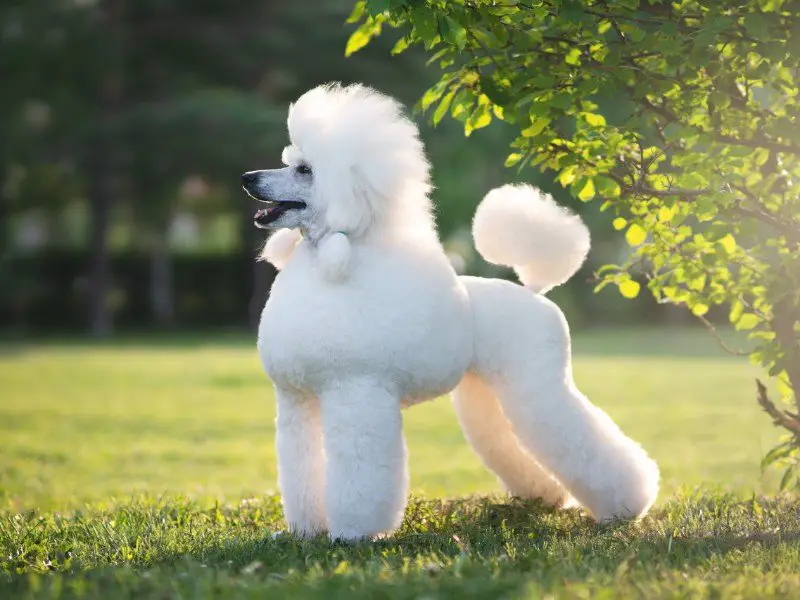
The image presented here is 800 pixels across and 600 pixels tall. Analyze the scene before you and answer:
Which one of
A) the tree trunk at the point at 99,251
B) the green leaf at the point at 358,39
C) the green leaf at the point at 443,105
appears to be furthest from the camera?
the tree trunk at the point at 99,251

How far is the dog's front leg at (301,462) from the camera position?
403 cm

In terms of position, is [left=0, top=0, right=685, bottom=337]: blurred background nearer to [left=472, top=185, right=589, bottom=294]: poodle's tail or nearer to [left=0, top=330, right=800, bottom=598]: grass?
[left=0, top=330, right=800, bottom=598]: grass

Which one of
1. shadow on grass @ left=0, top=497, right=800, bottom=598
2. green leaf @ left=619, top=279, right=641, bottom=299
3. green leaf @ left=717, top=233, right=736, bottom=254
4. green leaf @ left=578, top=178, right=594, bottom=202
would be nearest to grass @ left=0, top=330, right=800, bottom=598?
shadow on grass @ left=0, top=497, right=800, bottom=598

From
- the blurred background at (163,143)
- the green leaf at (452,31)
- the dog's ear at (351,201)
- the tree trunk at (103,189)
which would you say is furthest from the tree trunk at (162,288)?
the green leaf at (452,31)

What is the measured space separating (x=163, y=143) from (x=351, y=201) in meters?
18.4

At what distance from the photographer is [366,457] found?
3.80m

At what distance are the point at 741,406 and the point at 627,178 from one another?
7075mm


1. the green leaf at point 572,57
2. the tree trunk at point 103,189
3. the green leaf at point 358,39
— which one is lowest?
the tree trunk at point 103,189

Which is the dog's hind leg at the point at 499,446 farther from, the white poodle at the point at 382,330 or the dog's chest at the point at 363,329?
the dog's chest at the point at 363,329

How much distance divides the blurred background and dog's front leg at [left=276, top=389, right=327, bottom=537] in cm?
1730

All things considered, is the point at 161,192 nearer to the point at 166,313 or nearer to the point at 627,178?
the point at 166,313

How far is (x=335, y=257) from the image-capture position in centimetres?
380

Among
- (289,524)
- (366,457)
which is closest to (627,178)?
(366,457)

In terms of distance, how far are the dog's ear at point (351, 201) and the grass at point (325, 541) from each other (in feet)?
3.88
